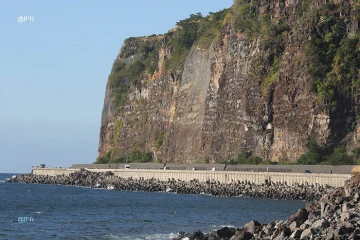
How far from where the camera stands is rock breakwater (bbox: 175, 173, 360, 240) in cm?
2966

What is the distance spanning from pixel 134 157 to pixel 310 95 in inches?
1954

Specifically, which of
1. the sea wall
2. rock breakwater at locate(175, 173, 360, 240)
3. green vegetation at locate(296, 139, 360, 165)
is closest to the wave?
rock breakwater at locate(175, 173, 360, 240)

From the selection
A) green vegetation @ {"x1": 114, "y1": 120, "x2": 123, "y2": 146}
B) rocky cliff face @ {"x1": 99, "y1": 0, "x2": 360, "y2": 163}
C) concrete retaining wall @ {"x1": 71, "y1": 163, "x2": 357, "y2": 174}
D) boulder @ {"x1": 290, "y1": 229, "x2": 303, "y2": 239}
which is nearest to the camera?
boulder @ {"x1": 290, "y1": 229, "x2": 303, "y2": 239}

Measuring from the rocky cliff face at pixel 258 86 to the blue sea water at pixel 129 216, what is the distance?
60.4 ft

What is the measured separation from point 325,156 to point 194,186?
16474 millimetres

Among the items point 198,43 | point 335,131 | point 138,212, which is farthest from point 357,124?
point 198,43

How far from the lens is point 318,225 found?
3206cm

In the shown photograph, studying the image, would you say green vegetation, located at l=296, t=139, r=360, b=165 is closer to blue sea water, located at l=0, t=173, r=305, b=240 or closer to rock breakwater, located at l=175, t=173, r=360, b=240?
blue sea water, located at l=0, t=173, r=305, b=240

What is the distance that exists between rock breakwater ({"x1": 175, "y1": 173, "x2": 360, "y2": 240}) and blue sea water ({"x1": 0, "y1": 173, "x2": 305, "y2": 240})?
7.47m

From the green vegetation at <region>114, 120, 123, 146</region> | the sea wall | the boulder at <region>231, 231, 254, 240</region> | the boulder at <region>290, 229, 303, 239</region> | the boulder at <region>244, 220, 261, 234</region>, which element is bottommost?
the boulder at <region>231, 231, 254, 240</region>

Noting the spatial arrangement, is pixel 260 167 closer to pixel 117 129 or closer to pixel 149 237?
pixel 149 237

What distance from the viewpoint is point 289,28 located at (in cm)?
9988

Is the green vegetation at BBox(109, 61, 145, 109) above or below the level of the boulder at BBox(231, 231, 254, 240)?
above

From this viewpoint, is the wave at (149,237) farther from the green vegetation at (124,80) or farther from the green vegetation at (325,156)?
the green vegetation at (124,80)
